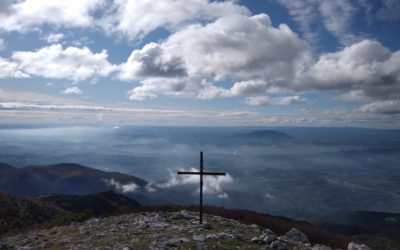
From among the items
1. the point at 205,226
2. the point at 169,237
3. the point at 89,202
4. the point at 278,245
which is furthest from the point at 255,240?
the point at 89,202

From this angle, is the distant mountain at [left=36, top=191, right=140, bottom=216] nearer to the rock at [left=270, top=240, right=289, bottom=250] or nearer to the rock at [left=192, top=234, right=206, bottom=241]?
the rock at [left=192, top=234, right=206, bottom=241]

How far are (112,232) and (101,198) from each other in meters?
145

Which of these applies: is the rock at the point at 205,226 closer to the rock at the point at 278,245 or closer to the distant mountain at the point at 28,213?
the rock at the point at 278,245

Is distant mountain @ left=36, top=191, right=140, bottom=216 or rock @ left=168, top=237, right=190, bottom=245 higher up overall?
rock @ left=168, top=237, right=190, bottom=245

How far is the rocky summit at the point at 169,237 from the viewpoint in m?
20.3

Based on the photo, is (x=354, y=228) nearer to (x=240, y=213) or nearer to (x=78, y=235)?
(x=240, y=213)

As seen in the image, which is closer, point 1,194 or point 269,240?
point 269,240

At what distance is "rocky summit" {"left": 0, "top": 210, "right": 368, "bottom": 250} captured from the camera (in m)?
20.3

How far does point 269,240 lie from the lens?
70.4 feet

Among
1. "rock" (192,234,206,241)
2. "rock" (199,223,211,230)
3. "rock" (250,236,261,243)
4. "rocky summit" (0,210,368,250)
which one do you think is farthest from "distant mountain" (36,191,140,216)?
"rock" (250,236,261,243)

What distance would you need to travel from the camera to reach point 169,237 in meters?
21.9

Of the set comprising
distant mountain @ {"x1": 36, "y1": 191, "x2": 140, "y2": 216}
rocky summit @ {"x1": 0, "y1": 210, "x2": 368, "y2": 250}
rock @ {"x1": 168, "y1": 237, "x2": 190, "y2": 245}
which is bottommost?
distant mountain @ {"x1": 36, "y1": 191, "x2": 140, "y2": 216}

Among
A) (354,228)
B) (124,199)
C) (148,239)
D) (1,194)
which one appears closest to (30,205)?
(1,194)

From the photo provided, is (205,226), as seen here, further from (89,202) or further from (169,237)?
(89,202)
